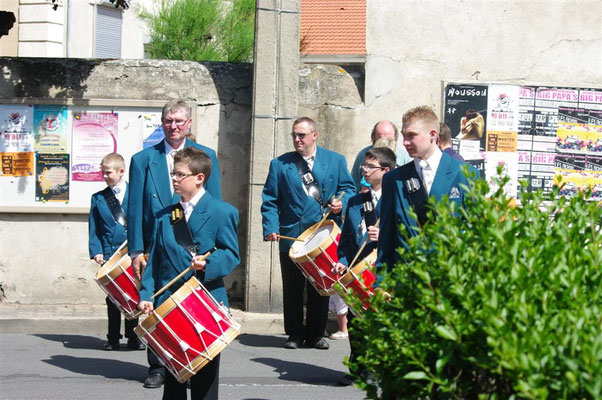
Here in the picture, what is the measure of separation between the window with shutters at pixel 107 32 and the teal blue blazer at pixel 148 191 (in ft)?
57.0

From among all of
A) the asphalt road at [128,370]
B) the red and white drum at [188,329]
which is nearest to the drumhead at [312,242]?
the asphalt road at [128,370]

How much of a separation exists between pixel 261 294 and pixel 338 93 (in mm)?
2304

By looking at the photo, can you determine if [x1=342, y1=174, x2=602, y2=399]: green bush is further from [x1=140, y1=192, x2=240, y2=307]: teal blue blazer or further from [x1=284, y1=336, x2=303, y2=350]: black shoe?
[x1=284, y1=336, x2=303, y2=350]: black shoe

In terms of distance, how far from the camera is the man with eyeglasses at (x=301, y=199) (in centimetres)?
895

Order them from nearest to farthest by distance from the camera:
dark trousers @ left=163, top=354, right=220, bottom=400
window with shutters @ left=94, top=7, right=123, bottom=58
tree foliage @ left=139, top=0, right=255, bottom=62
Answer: dark trousers @ left=163, top=354, right=220, bottom=400 < tree foliage @ left=139, top=0, right=255, bottom=62 < window with shutters @ left=94, top=7, right=123, bottom=58

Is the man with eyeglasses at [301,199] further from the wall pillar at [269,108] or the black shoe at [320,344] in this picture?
the wall pillar at [269,108]

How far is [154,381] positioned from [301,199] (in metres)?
2.34

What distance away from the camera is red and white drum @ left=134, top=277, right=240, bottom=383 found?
530 cm

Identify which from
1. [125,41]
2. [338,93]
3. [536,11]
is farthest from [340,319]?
[125,41]

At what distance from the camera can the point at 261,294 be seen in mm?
Result: 10242

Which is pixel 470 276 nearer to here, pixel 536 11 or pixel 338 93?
pixel 338 93

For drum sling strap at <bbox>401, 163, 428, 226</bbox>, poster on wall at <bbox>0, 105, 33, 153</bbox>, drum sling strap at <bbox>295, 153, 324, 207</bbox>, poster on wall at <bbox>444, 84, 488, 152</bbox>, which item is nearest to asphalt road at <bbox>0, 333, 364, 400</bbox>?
drum sling strap at <bbox>295, 153, 324, 207</bbox>

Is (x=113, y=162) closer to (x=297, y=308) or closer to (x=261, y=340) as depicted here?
(x=297, y=308)

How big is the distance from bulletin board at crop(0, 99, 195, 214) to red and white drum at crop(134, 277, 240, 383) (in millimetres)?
5278
